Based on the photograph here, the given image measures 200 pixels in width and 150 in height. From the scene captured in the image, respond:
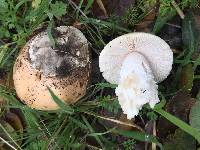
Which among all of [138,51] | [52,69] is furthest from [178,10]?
[52,69]

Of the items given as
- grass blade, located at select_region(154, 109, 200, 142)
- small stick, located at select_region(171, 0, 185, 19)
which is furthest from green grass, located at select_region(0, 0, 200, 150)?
grass blade, located at select_region(154, 109, 200, 142)

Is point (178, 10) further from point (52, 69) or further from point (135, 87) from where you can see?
point (52, 69)

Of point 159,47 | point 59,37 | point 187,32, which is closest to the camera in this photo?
point 159,47

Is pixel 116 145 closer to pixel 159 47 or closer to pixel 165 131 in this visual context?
pixel 165 131

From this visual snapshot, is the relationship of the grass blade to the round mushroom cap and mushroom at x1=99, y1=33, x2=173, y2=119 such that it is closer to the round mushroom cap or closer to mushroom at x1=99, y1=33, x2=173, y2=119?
mushroom at x1=99, y1=33, x2=173, y2=119

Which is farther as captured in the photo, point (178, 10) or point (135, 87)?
point (178, 10)

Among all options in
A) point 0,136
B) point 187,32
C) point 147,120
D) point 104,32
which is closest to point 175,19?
point 187,32

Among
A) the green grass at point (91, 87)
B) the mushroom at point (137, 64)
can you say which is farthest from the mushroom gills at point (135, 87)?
the green grass at point (91, 87)
